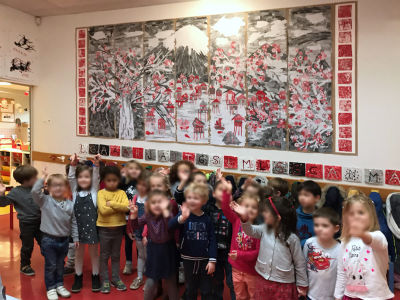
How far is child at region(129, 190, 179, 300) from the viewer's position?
Answer: 1.88 m

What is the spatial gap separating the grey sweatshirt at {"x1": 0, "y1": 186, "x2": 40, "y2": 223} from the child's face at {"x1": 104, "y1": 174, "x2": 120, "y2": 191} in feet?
8.05

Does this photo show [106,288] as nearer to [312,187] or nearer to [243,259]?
[243,259]

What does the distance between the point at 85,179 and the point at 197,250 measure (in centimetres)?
118

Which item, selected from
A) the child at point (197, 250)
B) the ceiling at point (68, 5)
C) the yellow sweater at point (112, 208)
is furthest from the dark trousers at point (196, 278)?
the ceiling at point (68, 5)

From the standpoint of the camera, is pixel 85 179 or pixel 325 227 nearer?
pixel 325 227

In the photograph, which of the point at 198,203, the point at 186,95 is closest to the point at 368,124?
the point at 186,95

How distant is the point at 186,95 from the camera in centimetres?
639

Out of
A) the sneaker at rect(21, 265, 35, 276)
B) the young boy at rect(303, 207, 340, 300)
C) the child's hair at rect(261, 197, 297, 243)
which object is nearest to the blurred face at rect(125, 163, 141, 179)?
the child's hair at rect(261, 197, 297, 243)

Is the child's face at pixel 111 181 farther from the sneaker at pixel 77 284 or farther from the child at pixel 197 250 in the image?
the sneaker at pixel 77 284

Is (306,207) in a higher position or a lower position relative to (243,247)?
higher

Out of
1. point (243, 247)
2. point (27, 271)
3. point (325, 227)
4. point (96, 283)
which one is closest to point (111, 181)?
point (325, 227)

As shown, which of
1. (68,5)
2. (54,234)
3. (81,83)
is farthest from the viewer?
(81,83)

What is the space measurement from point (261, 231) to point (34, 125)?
23.1ft

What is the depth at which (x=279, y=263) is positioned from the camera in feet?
8.28
